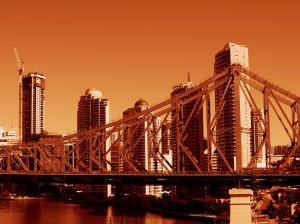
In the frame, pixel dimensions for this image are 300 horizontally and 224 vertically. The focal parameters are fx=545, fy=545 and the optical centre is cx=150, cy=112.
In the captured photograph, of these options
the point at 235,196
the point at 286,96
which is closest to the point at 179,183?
the point at 286,96

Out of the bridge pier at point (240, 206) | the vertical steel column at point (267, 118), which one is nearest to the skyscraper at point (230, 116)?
the vertical steel column at point (267, 118)

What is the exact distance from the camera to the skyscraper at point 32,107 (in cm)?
19250

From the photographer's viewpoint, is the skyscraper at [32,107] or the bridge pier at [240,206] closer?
the bridge pier at [240,206]

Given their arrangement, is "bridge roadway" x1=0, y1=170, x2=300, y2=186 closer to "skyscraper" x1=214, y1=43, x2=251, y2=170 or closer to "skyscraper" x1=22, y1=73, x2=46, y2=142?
"skyscraper" x1=214, y1=43, x2=251, y2=170

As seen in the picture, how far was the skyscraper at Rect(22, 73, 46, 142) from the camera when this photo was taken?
192500 mm

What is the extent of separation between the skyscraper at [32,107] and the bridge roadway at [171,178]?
13735 cm

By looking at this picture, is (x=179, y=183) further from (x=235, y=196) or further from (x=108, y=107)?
(x=108, y=107)

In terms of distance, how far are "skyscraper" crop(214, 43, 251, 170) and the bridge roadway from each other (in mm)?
50721

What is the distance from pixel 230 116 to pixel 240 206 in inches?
Result: 3061

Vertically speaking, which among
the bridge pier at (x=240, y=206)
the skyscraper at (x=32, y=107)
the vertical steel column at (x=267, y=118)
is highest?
the skyscraper at (x=32, y=107)

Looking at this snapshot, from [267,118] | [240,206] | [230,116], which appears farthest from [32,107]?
[240,206]

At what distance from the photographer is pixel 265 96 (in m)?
47.4

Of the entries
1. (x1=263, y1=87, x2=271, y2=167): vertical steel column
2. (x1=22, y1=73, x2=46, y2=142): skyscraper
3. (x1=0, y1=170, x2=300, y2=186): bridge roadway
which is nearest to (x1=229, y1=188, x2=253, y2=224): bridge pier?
(x1=0, y1=170, x2=300, y2=186): bridge roadway

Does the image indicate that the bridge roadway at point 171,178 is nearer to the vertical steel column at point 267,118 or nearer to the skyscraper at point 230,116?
the vertical steel column at point 267,118
